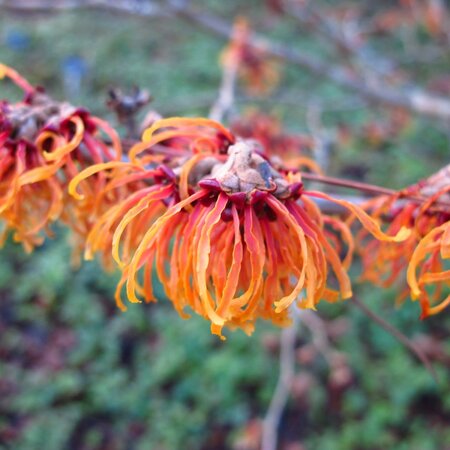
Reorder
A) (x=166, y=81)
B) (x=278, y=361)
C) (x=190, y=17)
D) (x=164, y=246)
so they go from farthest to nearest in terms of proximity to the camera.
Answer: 1. (x=166, y=81)
2. (x=278, y=361)
3. (x=190, y=17)
4. (x=164, y=246)

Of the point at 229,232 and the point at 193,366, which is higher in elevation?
the point at 229,232

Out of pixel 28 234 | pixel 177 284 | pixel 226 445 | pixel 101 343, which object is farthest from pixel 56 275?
pixel 177 284

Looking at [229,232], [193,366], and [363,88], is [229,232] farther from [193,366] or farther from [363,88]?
[193,366]

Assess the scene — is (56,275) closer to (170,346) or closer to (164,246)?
(170,346)

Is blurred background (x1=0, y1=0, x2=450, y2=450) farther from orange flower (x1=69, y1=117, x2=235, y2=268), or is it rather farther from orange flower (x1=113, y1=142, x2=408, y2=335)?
orange flower (x1=113, y1=142, x2=408, y2=335)

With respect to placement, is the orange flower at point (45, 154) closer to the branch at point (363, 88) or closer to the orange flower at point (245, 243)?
the orange flower at point (245, 243)

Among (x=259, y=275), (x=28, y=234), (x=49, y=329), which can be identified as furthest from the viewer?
(x=49, y=329)

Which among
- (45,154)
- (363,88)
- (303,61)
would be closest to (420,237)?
(45,154)

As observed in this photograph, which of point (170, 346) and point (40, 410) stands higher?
point (170, 346)

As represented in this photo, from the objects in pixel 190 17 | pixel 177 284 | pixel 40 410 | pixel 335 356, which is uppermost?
pixel 177 284
